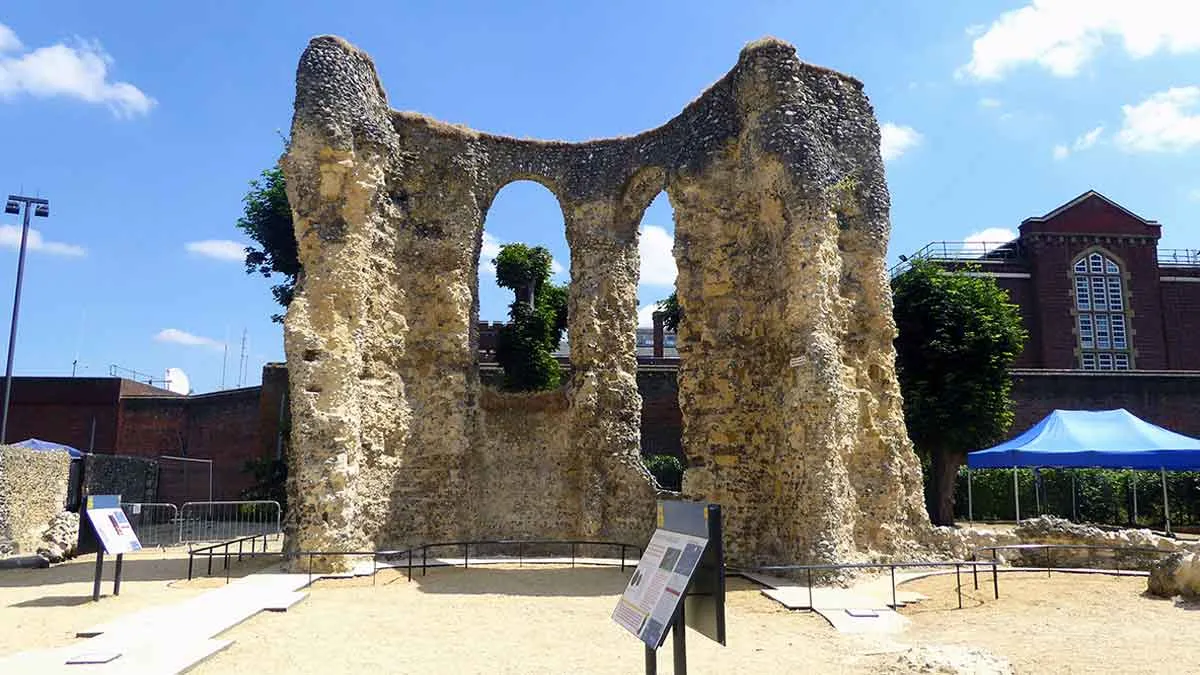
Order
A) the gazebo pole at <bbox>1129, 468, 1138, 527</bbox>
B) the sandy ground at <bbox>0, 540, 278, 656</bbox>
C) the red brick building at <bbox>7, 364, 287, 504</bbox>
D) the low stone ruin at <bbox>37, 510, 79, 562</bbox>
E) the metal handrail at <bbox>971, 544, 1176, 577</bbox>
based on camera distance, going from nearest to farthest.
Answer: the sandy ground at <bbox>0, 540, 278, 656</bbox> → the metal handrail at <bbox>971, 544, 1176, 577</bbox> → the low stone ruin at <bbox>37, 510, 79, 562</bbox> → the gazebo pole at <bbox>1129, 468, 1138, 527</bbox> → the red brick building at <bbox>7, 364, 287, 504</bbox>

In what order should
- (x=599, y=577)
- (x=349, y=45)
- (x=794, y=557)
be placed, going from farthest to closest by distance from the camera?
(x=349, y=45), (x=599, y=577), (x=794, y=557)

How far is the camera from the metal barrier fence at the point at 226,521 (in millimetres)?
20000

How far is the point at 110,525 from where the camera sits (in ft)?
34.4

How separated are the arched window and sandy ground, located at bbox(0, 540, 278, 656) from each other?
34.1m

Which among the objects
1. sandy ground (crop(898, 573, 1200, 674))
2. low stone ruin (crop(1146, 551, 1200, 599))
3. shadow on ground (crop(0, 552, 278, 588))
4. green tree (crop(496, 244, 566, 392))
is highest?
green tree (crop(496, 244, 566, 392))

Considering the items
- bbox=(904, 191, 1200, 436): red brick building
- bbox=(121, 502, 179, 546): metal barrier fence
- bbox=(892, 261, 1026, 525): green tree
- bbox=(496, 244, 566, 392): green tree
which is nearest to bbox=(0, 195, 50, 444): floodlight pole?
bbox=(121, 502, 179, 546): metal barrier fence

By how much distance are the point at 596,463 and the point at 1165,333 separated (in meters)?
31.7

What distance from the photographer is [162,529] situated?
21016 millimetres

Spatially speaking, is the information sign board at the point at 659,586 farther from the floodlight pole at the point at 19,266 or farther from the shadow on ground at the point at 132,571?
the floodlight pole at the point at 19,266

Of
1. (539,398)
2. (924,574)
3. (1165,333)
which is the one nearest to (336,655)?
(924,574)

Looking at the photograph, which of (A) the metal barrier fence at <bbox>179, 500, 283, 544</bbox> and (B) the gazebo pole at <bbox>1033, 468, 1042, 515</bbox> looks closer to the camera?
(A) the metal barrier fence at <bbox>179, 500, 283, 544</bbox>

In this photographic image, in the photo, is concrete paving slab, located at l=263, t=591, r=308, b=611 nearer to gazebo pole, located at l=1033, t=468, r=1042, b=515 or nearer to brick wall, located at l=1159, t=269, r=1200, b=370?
gazebo pole, located at l=1033, t=468, r=1042, b=515

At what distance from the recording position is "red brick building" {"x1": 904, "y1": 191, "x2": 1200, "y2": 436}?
115 feet

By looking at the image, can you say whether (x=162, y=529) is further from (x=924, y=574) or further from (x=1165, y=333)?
(x=1165, y=333)
